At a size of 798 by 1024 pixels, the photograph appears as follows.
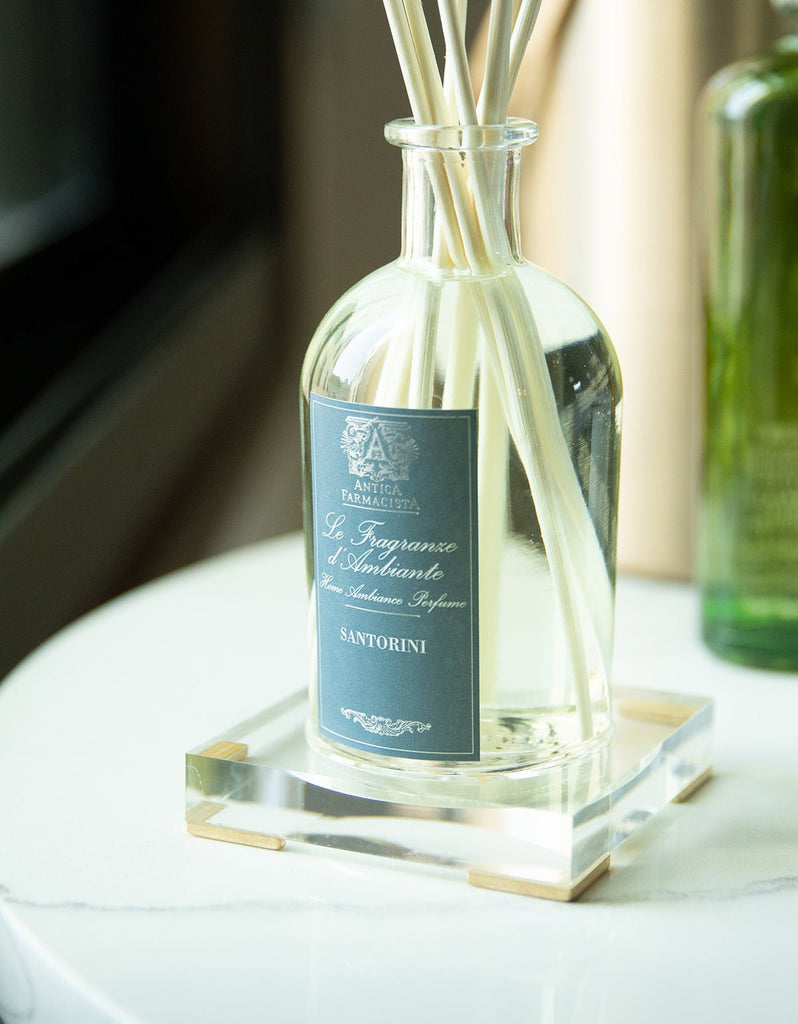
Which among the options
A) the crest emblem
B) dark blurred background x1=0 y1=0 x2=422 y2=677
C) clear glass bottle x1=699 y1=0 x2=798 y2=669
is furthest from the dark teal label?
dark blurred background x1=0 y1=0 x2=422 y2=677

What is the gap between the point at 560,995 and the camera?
1.12 feet

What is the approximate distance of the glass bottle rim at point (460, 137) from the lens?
37 centimetres

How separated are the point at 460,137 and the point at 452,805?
0.18 metres

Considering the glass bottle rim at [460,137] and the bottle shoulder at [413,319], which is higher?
the glass bottle rim at [460,137]

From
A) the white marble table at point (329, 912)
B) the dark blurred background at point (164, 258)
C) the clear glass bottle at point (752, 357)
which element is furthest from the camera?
the dark blurred background at point (164, 258)

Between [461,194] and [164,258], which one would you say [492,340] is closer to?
[461,194]

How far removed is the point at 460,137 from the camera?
37 cm

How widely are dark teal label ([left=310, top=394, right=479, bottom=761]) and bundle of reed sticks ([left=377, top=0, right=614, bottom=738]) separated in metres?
0.02

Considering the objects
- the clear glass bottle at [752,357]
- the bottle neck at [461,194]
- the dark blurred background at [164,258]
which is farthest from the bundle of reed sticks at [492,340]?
the dark blurred background at [164,258]

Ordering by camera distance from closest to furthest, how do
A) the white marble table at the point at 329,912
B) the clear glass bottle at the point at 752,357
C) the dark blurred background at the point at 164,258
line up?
the white marble table at the point at 329,912 < the clear glass bottle at the point at 752,357 < the dark blurred background at the point at 164,258

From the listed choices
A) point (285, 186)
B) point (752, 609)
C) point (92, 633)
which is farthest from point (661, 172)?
point (285, 186)

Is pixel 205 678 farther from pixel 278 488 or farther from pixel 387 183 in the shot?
pixel 387 183

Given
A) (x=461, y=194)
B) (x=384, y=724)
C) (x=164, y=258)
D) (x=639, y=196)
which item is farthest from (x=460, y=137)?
(x=164, y=258)

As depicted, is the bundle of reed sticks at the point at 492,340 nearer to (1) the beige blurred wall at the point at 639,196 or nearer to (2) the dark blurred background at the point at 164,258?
(1) the beige blurred wall at the point at 639,196
